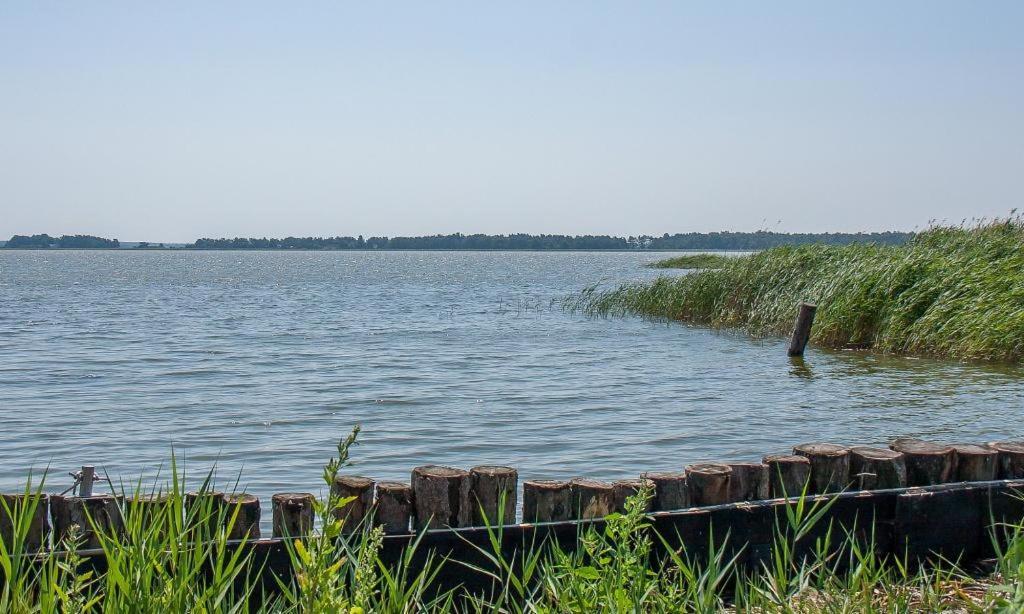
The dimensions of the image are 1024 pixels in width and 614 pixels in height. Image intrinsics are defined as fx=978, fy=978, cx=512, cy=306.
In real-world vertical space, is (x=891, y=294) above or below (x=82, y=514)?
above

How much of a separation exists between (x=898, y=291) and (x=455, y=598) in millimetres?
15581

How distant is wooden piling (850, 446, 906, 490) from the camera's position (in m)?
4.84

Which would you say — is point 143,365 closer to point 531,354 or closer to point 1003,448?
point 531,354

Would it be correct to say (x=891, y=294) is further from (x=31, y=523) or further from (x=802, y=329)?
(x=31, y=523)

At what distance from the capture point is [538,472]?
29.4 feet

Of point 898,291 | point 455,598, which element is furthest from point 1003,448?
point 898,291

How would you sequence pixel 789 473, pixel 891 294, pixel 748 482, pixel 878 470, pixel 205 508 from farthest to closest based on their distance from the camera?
pixel 891 294 → pixel 878 470 → pixel 789 473 → pixel 748 482 → pixel 205 508

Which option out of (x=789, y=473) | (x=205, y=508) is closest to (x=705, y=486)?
(x=789, y=473)

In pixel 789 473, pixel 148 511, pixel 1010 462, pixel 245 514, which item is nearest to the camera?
pixel 148 511

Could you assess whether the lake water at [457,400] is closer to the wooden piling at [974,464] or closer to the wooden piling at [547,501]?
the wooden piling at [547,501]

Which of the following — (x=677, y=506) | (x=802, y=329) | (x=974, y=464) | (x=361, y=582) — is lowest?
(x=802, y=329)

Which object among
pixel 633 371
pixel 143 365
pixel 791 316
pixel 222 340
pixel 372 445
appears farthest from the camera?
pixel 222 340

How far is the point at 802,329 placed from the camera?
17391mm

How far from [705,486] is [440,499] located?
4.01 feet
